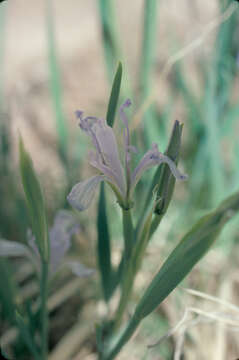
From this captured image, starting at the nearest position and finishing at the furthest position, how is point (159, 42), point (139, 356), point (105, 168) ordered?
point (105, 168) < point (139, 356) < point (159, 42)

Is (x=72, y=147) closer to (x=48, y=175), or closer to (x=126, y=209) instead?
(x=48, y=175)

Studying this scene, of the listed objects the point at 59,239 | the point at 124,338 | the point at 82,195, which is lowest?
the point at 124,338

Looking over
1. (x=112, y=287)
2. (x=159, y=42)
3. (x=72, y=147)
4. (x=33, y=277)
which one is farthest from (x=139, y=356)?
(x=159, y=42)

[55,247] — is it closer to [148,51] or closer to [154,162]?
[154,162]

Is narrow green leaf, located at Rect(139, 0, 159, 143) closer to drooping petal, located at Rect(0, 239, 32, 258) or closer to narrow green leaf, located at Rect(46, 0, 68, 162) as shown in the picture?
narrow green leaf, located at Rect(46, 0, 68, 162)

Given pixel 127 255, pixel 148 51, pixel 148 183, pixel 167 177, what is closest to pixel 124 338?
pixel 127 255

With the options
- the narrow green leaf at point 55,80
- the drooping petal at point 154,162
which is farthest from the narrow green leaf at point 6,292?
the narrow green leaf at point 55,80
